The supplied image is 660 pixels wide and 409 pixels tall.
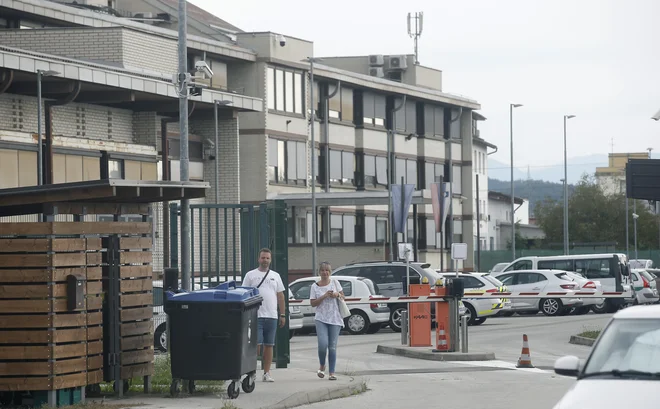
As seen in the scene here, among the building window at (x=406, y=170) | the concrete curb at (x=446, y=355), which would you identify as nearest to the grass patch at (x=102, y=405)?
the concrete curb at (x=446, y=355)

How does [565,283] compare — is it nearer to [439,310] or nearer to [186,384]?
[439,310]

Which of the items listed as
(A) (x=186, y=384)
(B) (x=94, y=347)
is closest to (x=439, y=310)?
(A) (x=186, y=384)

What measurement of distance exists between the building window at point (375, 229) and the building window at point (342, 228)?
1.20 meters

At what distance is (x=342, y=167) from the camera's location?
6606cm

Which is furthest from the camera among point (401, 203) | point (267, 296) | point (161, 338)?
point (401, 203)

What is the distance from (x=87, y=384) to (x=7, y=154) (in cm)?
2381

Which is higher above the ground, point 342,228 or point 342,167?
point 342,167

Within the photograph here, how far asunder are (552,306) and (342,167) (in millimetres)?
26486

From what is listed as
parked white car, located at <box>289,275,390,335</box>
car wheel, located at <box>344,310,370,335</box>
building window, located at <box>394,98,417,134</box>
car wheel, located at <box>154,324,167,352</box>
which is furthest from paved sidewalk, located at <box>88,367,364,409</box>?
building window, located at <box>394,98,417,134</box>

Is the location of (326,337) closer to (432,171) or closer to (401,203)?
(401,203)

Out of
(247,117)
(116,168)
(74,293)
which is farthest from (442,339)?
(247,117)

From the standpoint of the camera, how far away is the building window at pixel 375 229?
68125 mm

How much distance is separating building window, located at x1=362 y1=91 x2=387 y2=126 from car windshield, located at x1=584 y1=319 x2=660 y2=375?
58.4 meters

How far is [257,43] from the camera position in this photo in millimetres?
57125
